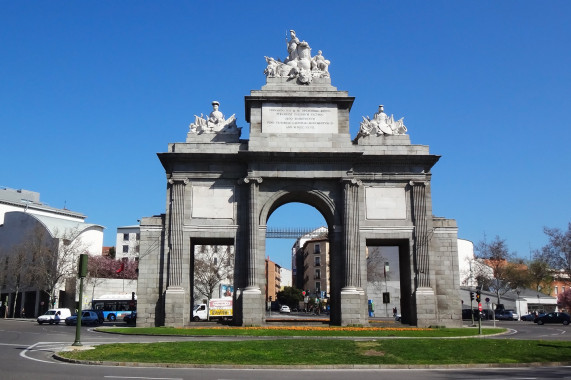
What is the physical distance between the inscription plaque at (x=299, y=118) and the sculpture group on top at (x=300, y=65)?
248 centimetres

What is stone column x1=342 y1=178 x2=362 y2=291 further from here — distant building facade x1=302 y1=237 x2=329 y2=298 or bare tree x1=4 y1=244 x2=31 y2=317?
distant building facade x1=302 y1=237 x2=329 y2=298

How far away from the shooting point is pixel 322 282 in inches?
4847

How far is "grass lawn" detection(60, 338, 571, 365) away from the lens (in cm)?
1964

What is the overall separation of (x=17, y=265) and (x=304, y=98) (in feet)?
173

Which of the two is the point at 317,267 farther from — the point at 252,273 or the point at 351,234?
the point at 252,273

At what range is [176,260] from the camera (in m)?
40.9

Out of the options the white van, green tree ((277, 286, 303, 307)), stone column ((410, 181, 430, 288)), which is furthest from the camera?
green tree ((277, 286, 303, 307))

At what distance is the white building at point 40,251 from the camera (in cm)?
7400

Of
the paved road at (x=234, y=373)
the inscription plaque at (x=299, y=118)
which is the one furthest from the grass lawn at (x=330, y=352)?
the inscription plaque at (x=299, y=118)

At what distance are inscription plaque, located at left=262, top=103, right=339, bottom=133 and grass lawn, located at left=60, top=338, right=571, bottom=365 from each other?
21.2 metres

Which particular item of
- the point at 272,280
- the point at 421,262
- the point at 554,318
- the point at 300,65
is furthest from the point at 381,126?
the point at 272,280

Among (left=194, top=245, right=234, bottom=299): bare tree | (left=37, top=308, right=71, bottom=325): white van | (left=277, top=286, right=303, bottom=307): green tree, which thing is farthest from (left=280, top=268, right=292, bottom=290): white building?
(left=37, top=308, right=71, bottom=325): white van

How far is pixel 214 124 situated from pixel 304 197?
9.37 metres

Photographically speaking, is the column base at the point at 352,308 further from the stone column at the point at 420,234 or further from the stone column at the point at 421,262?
the stone column at the point at 420,234
